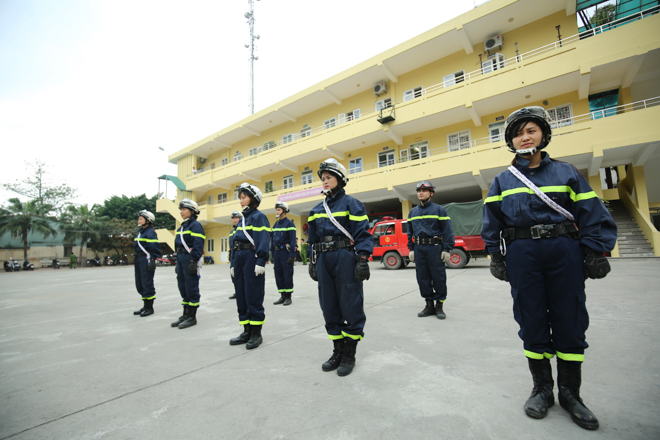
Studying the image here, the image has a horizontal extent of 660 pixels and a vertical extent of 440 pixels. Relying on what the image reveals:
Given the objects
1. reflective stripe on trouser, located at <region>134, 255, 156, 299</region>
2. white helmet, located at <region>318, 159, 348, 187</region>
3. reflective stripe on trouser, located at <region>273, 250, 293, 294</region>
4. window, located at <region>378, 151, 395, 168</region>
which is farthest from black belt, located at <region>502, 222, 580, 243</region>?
window, located at <region>378, 151, 395, 168</region>

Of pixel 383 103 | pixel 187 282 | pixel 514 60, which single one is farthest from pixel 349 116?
pixel 187 282

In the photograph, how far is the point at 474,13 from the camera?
13672 mm

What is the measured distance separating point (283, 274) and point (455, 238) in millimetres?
7493

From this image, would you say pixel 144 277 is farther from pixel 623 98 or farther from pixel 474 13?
pixel 623 98

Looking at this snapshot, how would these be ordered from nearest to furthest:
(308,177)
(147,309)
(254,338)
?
(254,338)
(147,309)
(308,177)

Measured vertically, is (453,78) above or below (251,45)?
below

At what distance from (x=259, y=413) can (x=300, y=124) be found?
22.7 m

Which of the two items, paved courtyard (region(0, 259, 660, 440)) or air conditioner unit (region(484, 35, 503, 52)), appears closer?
paved courtyard (region(0, 259, 660, 440))

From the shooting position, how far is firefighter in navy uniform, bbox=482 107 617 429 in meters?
1.75

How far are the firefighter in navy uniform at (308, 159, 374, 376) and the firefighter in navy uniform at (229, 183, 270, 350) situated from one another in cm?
91

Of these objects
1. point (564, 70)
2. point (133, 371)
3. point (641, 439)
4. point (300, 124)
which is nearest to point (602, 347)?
point (641, 439)

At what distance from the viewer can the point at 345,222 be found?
286 cm

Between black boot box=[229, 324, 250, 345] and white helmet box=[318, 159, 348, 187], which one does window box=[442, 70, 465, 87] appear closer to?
white helmet box=[318, 159, 348, 187]

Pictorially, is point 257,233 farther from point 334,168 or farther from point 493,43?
point 493,43
